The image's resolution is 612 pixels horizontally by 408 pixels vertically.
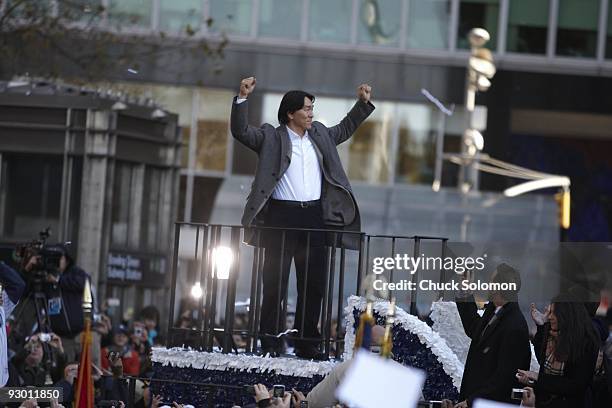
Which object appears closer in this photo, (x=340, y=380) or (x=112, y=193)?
(x=340, y=380)

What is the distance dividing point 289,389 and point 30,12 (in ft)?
40.9

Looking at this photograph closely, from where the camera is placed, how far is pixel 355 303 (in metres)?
12.6

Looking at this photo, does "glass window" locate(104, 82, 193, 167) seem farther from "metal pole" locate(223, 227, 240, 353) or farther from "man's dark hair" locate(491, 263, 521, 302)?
"man's dark hair" locate(491, 263, 521, 302)

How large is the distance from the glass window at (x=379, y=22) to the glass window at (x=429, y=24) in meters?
0.32

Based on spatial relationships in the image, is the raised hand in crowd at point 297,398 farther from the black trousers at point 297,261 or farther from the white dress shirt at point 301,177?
the white dress shirt at point 301,177

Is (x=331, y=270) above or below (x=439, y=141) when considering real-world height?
below

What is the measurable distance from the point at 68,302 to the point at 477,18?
22446 mm

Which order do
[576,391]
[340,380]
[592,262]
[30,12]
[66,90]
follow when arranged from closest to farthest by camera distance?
[340,380], [576,391], [592,262], [30,12], [66,90]

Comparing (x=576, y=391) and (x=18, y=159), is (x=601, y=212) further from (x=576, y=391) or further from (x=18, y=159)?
(x=576, y=391)

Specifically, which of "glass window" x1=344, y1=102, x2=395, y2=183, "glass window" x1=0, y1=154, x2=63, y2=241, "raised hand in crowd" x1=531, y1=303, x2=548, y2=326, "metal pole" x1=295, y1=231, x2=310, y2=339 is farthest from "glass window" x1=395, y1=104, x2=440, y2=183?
"raised hand in crowd" x1=531, y1=303, x2=548, y2=326

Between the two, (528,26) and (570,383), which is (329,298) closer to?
(570,383)

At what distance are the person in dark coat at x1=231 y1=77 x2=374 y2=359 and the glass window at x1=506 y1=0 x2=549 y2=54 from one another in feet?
83.1

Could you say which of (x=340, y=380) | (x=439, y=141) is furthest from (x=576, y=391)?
(x=439, y=141)

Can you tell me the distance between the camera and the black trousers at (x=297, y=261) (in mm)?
12469
